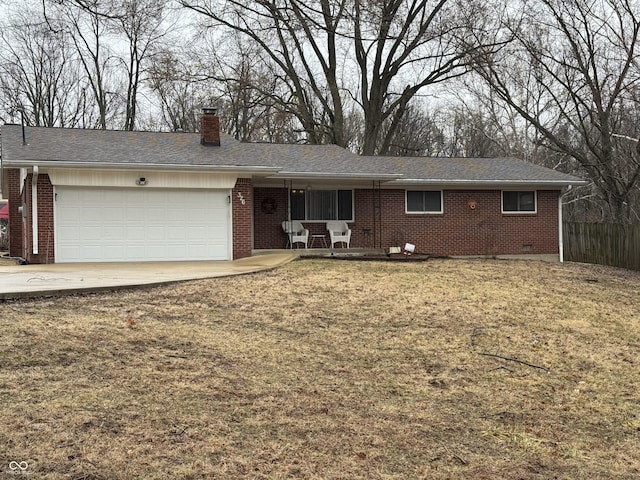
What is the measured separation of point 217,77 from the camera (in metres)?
29.4

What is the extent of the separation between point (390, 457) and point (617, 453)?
1.85m

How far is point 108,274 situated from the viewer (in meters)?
11.4

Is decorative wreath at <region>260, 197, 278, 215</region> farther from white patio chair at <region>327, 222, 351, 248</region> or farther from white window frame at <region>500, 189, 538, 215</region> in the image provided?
white window frame at <region>500, 189, 538, 215</region>

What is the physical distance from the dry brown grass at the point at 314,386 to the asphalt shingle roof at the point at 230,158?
5882 millimetres

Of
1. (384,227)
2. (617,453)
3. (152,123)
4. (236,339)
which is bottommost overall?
(617,453)

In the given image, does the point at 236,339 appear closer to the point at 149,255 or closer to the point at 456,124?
the point at 149,255

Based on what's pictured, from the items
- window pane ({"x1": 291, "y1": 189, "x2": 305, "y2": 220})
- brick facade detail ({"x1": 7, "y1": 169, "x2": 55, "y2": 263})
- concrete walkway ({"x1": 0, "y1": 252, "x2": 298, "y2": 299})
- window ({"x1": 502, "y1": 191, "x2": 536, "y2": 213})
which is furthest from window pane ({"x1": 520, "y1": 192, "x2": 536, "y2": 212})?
brick facade detail ({"x1": 7, "y1": 169, "x2": 55, "y2": 263})

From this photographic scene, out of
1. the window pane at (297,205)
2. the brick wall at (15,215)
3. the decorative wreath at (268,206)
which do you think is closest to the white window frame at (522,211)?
the window pane at (297,205)

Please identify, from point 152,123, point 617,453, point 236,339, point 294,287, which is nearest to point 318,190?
point 294,287

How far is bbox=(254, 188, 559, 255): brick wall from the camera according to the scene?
1808cm

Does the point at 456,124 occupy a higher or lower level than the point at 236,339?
higher

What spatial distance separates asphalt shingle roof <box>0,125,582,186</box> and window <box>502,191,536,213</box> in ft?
2.06

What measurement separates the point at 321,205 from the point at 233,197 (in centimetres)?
375

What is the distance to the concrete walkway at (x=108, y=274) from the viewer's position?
8977mm
